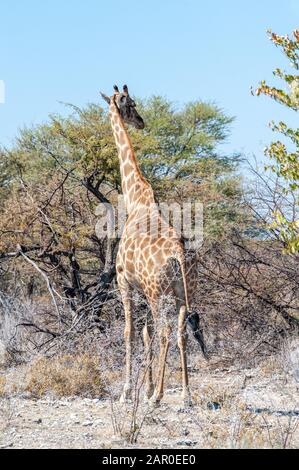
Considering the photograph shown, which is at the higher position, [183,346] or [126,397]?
[183,346]

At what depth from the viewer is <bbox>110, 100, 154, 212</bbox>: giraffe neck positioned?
905cm

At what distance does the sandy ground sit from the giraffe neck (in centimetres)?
200

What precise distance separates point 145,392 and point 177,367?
7.69ft

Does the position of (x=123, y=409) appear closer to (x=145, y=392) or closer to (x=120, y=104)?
(x=145, y=392)

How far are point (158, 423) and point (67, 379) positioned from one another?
1.93m

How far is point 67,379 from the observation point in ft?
29.0

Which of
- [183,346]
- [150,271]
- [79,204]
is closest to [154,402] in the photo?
[183,346]

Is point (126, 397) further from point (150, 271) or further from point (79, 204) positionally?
point (79, 204)

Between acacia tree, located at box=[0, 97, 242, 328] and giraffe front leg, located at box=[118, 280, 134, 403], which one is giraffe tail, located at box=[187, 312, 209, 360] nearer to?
acacia tree, located at box=[0, 97, 242, 328]

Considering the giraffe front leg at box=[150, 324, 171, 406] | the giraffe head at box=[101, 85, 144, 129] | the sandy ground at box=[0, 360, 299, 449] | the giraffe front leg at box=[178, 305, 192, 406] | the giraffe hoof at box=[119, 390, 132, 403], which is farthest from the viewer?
the giraffe head at box=[101, 85, 144, 129]

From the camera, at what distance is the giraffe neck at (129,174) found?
9054 mm

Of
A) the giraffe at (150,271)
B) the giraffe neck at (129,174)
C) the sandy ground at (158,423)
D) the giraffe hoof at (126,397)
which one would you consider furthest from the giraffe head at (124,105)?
the giraffe hoof at (126,397)

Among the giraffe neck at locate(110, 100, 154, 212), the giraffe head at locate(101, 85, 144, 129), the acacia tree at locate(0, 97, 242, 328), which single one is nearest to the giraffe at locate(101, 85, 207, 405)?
the giraffe neck at locate(110, 100, 154, 212)

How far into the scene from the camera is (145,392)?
8125mm
